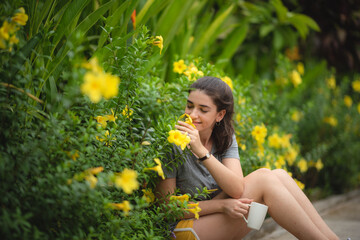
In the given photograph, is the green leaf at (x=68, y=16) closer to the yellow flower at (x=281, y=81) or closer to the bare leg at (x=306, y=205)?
the bare leg at (x=306, y=205)

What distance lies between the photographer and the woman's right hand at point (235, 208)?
1.68 meters

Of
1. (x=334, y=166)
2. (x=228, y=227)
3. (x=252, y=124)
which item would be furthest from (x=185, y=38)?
(x=334, y=166)

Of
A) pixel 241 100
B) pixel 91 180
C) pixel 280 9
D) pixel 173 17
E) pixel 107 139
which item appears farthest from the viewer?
pixel 280 9

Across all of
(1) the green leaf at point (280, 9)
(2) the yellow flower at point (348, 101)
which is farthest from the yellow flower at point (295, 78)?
(2) the yellow flower at point (348, 101)

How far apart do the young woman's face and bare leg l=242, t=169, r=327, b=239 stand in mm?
367

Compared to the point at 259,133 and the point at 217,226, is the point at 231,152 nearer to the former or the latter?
the point at 217,226

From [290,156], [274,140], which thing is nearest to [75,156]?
[274,140]

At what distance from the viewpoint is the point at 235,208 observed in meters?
1.68

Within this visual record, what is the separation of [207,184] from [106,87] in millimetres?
938

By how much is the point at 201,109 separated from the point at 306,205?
2.27ft

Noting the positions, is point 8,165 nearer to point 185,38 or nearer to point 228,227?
point 228,227

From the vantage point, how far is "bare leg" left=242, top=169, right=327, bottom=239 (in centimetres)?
172

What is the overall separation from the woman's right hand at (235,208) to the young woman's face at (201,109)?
373mm

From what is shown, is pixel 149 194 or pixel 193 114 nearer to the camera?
pixel 149 194
